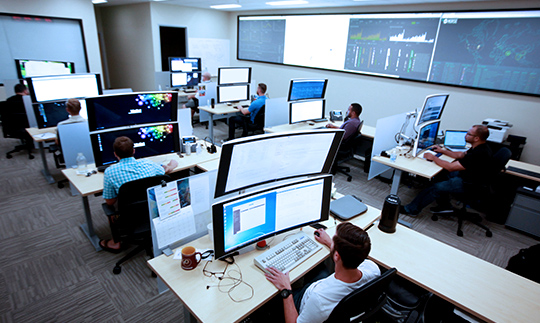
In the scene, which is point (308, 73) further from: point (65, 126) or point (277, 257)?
point (277, 257)

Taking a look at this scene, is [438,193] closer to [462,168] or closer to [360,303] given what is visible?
[462,168]

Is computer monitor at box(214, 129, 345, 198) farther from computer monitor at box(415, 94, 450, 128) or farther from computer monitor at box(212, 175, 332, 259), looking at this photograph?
computer monitor at box(415, 94, 450, 128)

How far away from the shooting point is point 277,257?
1.76 meters

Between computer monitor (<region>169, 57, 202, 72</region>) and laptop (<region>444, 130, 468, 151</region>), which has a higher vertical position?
computer monitor (<region>169, 57, 202, 72</region>)

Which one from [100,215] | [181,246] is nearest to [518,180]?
[181,246]

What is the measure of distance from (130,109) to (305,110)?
9.46 ft

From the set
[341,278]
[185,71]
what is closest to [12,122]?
[185,71]

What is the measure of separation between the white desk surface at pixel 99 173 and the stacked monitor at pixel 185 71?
12.1 ft

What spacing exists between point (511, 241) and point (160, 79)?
23.0ft

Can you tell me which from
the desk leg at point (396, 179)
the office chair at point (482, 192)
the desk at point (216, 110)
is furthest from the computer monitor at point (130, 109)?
the office chair at point (482, 192)

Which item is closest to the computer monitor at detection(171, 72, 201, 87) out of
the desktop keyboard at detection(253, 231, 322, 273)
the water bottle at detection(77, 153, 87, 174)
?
the water bottle at detection(77, 153, 87, 174)

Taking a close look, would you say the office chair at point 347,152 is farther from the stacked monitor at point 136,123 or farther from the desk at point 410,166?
the stacked monitor at point 136,123

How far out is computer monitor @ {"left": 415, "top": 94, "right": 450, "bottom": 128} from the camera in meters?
3.74

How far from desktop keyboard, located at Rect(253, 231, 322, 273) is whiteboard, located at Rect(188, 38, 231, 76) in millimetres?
7415
